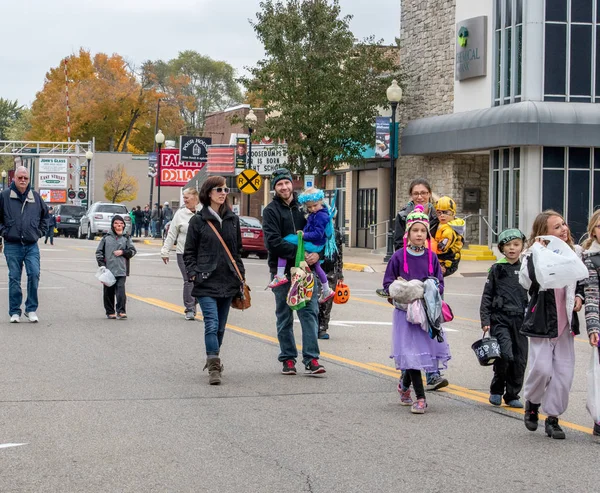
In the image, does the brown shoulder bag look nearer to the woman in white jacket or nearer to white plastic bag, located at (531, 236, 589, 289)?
white plastic bag, located at (531, 236, 589, 289)

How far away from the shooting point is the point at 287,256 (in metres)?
9.75

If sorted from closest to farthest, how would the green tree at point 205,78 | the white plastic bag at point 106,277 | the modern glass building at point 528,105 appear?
the white plastic bag at point 106,277 → the modern glass building at point 528,105 → the green tree at point 205,78

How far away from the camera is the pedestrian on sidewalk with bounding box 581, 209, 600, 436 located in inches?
281

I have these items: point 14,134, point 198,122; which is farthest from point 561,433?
point 14,134

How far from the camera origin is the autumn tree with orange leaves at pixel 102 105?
84.9 m

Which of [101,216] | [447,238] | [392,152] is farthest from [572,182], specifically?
[101,216]

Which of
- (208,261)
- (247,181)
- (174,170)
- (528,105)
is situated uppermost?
(528,105)

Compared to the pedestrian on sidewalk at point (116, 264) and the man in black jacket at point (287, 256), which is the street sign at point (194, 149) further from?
the man in black jacket at point (287, 256)

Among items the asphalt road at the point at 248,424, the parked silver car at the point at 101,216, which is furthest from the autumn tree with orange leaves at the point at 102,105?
the asphalt road at the point at 248,424

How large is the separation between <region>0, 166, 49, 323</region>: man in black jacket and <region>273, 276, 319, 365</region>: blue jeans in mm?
5155

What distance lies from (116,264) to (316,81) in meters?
21.5

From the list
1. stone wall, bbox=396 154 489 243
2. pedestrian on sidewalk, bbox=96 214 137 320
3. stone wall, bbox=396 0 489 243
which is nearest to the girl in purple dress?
pedestrian on sidewalk, bbox=96 214 137 320

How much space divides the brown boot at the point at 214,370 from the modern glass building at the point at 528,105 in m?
22.0

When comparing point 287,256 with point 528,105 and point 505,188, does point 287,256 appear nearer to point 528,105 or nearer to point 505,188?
point 528,105
